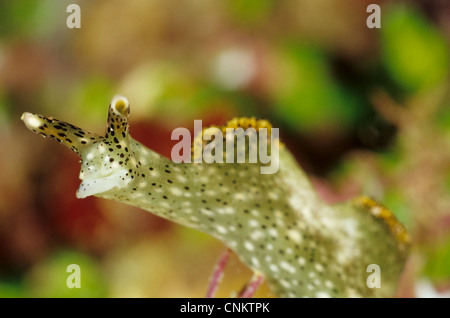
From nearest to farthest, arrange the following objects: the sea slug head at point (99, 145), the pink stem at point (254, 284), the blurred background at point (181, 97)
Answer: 1. the sea slug head at point (99, 145)
2. the pink stem at point (254, 284)
3. the blurred background at point (181, 97)

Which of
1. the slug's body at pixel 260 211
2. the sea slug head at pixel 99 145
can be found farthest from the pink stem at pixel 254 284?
the sea slug head at pixel 99 145

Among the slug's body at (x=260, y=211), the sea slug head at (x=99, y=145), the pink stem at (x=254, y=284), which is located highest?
the sea slug head at (x=99, y=145)

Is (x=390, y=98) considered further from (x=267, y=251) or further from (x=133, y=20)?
(x=267, y=251)

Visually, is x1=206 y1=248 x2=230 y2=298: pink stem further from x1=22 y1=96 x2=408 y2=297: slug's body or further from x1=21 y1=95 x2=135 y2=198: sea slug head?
x1=21 y1=95 x2=135 y2=198: sea slug head

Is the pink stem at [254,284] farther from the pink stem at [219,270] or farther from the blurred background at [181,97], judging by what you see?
the blurred background at [181,97]

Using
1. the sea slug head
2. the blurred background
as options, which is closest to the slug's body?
the sea slug head

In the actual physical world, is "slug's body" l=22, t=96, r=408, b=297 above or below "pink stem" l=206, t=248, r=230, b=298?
above
